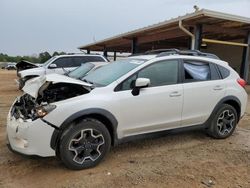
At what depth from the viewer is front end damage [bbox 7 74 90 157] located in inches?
155

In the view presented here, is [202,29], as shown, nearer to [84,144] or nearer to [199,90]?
[199,90]

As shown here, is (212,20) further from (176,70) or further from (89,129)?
(89,129)

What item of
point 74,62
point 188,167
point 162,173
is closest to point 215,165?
point 188,167

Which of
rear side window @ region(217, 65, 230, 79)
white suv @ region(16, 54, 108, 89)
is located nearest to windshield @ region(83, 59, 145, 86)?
rear side window @ region(217, 65, 230, 79)

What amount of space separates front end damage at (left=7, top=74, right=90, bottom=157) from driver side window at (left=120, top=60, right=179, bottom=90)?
0.92 meters

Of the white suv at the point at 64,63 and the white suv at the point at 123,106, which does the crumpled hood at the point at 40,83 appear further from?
the white suv at the point at 64,63

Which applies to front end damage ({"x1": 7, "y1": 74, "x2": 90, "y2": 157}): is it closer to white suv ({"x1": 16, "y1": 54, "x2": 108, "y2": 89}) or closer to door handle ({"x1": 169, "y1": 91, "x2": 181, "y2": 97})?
door handle ({"x1": 169, "y1": 91, "x2": 181, "y2": 97})

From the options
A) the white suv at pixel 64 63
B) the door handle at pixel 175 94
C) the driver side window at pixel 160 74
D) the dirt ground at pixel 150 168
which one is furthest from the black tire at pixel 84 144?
the white suv at pixel 64 63

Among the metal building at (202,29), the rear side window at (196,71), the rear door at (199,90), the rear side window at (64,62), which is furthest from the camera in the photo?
the rear side window at (64,62)

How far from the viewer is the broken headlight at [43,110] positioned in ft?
13.0

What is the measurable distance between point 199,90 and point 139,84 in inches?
52.8

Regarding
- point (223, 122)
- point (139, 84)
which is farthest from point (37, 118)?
point (223, 122)

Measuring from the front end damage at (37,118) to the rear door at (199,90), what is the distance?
1.82 m

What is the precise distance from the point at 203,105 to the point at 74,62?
8698 mm
